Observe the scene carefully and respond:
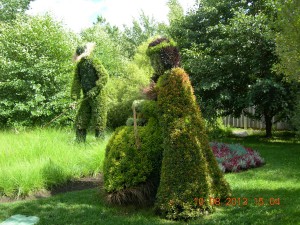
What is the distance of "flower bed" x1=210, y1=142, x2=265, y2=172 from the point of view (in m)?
7.13

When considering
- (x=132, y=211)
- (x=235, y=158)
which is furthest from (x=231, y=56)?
(x=132, y=211)

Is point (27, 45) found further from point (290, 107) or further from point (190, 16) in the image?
point (290, 107)

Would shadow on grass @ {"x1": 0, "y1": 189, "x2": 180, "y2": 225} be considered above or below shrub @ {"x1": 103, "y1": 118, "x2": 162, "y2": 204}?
below

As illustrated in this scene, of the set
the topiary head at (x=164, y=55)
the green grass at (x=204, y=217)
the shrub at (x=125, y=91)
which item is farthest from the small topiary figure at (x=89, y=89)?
the shrub at (x=125, y=91)

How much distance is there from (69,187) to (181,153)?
2935 millimetres

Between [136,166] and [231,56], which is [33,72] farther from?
[136,166]

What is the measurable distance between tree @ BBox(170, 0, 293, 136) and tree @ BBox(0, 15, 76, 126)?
212 inches

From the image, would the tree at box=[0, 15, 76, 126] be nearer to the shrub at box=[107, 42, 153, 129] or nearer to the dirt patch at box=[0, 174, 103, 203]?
the shrub at box=[107, 42, 153, 129]

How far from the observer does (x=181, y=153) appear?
4234mm

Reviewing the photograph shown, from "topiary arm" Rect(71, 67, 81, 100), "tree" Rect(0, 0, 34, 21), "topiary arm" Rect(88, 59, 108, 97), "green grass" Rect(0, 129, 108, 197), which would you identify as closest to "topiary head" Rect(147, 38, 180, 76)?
"green grass" Rect(0, 129, 108, 197)

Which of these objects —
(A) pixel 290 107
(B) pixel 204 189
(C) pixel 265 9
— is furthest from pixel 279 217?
(C) pixel 265 9

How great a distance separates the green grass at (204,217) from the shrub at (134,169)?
9.1 inches

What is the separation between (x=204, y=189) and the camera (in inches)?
166
